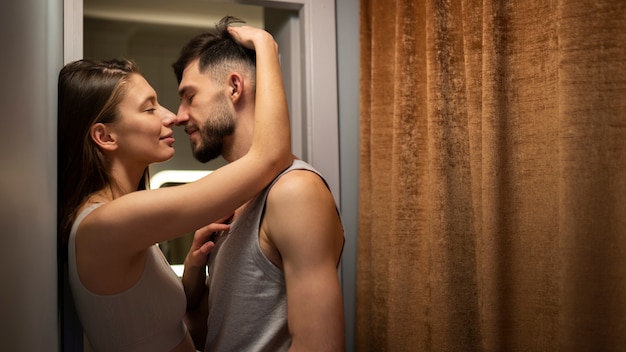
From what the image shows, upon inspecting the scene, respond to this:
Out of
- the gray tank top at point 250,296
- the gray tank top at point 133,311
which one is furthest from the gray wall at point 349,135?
the gray tank top at point 133,311

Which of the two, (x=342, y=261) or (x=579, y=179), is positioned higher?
(x=579, y=179)

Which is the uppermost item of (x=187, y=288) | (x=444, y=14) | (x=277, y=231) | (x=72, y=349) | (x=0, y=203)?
(x=444, y=14)

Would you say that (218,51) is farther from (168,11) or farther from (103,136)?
(168,11)

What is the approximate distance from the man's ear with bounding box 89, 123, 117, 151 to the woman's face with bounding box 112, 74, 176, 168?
0.05 feet

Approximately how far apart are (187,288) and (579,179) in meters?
1.10

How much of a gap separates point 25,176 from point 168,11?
8.53 ft

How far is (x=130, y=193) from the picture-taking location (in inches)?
50.5

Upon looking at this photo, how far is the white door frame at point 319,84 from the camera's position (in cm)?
212

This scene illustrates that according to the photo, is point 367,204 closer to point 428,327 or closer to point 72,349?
point 428,327

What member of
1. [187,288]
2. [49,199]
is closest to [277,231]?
[49,199]

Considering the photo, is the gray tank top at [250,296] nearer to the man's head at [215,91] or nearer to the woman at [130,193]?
the woman at [130,193]

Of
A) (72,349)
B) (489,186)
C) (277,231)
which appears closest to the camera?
(277,231)

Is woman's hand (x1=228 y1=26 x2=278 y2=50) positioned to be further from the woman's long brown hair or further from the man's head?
the woman's long brown hair

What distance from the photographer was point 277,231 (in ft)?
4.20
